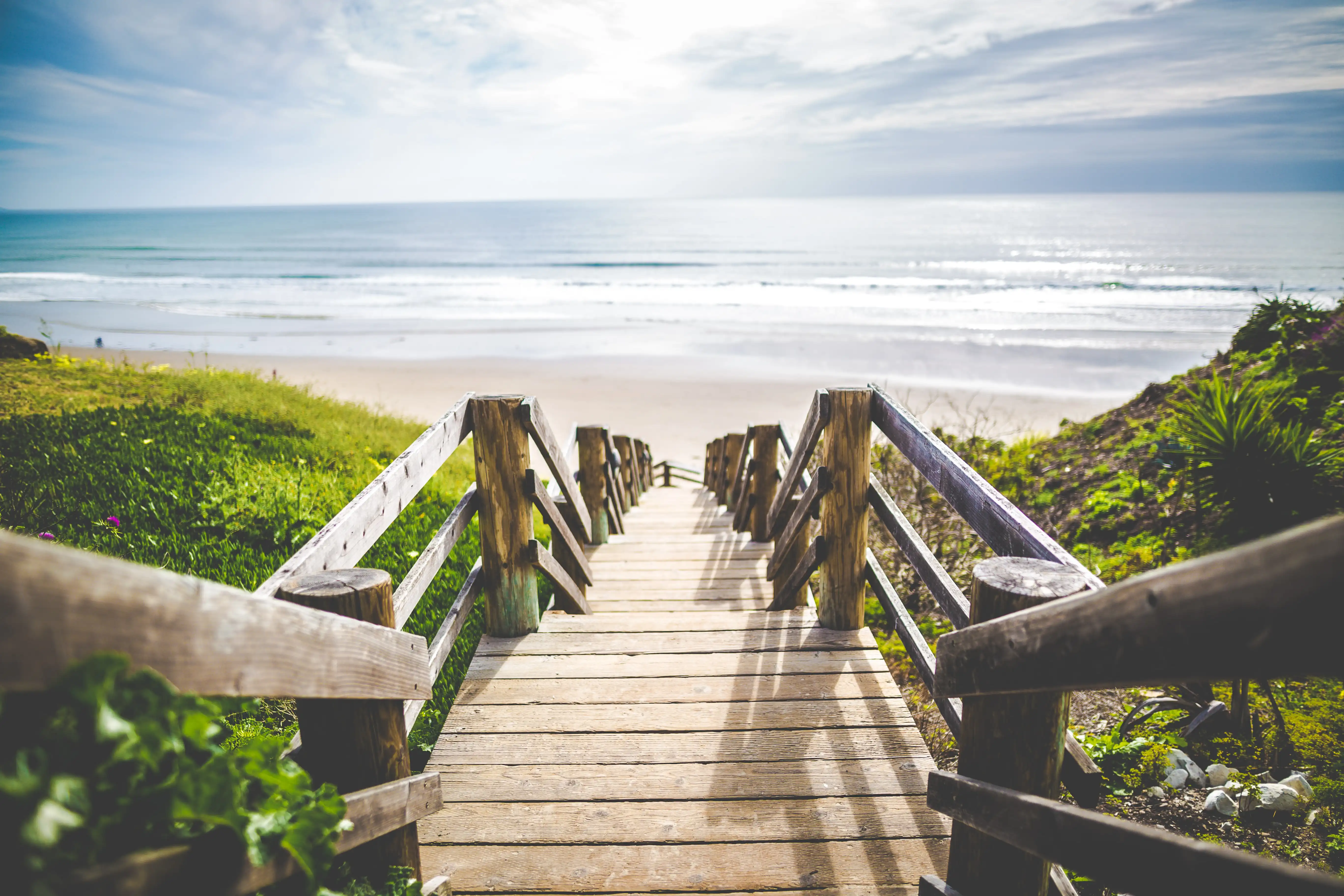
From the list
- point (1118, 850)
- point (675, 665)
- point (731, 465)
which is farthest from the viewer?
point (731, 465)

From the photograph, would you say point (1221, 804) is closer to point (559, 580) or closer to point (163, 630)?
point (559, 580)

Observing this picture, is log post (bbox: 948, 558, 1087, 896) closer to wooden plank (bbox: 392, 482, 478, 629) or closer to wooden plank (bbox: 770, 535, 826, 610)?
wooden plank (bbox: 392, 482, 478, 629)

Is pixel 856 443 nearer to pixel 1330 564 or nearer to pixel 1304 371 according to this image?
pixel 1330 564

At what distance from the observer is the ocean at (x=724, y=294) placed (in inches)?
880

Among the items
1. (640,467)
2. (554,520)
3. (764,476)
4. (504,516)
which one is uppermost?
(504,516)

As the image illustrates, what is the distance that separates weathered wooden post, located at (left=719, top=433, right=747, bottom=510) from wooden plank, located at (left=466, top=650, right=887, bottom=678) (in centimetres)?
406

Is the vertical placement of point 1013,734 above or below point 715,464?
above

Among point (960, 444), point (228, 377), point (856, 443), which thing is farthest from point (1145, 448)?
point (228, 377)

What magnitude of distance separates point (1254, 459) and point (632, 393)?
15407mm

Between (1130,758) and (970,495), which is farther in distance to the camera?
(1130,758)

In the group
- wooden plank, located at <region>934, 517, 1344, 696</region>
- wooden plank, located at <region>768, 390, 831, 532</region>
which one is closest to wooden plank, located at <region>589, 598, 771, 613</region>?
wooden plank, located at <region>768, 390, 831, 532</region>

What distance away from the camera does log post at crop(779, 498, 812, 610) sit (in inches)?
160

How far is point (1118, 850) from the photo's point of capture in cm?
124

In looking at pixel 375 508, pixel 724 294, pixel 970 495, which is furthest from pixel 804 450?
pixel 724 294
